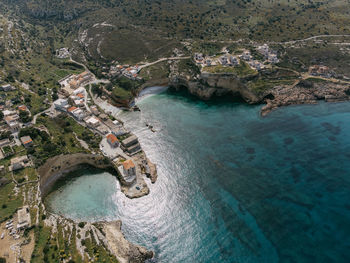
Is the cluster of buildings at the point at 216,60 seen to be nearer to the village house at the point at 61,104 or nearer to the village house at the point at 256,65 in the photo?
the village house at the point at 256,65

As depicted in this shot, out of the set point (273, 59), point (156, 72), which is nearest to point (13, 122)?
point (156, 72)

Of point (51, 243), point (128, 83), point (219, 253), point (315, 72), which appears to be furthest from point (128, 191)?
point (315, 72)

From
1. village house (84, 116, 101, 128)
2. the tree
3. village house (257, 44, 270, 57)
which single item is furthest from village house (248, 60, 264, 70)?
the tree

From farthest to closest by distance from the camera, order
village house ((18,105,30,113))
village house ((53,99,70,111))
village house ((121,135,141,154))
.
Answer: village house ((53,99,70,111)) < village house ((18,105,30,113)) < village house ((121,135,141,154))

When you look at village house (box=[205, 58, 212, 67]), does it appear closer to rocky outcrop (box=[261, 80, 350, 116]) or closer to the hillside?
the hillside

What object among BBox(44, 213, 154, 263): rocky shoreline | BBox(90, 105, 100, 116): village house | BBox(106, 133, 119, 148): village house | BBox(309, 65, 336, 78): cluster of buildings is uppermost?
BBox(309, 65, 336, 78): cluster of buildings

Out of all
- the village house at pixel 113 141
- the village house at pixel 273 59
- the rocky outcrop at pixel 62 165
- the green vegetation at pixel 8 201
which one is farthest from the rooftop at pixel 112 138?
the village house at pixel 273 59
